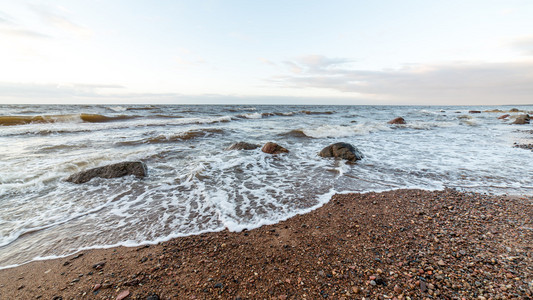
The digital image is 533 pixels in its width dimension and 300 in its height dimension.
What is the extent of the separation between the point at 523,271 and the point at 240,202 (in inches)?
152

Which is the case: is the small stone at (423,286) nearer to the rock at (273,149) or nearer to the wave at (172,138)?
the rock at (273,149)

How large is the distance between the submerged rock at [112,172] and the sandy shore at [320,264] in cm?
319

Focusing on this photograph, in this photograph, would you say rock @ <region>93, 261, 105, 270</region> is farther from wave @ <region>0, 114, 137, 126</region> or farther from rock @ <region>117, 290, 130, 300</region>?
wave @ <region>0, 114, 137, 126</region>

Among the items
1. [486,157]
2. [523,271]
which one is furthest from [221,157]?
[486,157]

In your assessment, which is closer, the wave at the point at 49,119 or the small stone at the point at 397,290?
the small stone at the point at 397,290

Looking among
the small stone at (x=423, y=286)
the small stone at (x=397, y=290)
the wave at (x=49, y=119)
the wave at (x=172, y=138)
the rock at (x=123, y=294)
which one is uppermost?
the wave at (x=49, y=119)

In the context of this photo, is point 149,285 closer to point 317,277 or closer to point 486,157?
point 317,277

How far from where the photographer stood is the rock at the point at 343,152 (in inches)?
288

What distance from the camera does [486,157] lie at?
7.41 m

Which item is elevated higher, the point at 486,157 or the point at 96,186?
the point at 486,157

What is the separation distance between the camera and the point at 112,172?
18.6 ft

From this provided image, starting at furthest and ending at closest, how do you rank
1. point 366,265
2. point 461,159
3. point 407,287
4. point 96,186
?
point 461,159, point 96,186, point 366,265, point 407,287

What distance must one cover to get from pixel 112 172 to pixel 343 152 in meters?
7.00

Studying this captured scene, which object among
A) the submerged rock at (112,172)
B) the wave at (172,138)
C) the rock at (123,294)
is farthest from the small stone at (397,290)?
the wave at (172,138)
